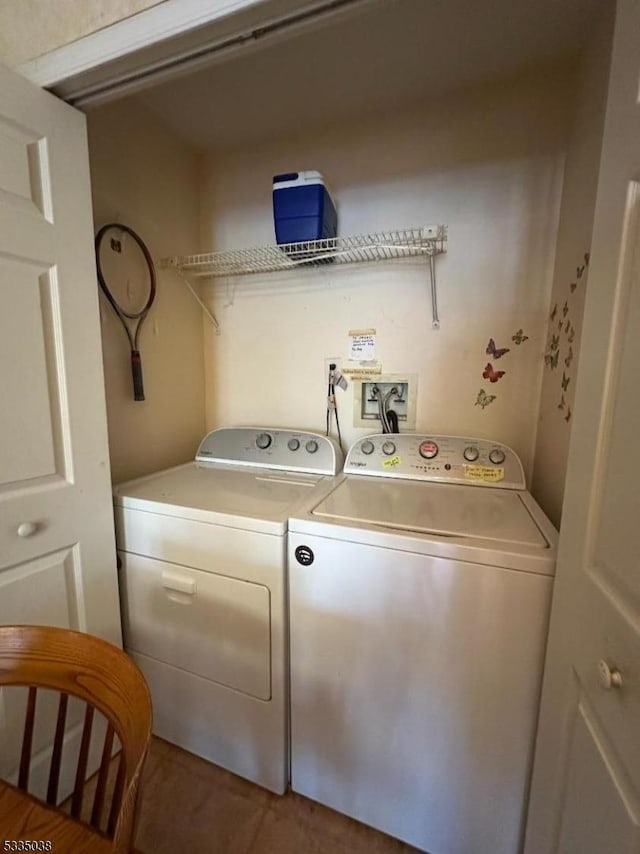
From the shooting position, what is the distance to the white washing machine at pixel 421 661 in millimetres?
915

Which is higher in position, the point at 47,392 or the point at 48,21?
the point at 48,21

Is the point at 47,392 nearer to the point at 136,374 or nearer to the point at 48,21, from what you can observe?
the point at 136,374

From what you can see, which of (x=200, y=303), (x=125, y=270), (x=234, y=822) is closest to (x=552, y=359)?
A: (x=200, y=303)

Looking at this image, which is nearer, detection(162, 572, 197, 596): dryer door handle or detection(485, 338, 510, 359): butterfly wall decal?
detection(162, 572, 197, 596): dryer door handle

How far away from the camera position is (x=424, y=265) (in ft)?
5.18

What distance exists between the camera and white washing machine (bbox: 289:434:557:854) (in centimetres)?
92

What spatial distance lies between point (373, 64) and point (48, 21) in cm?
100

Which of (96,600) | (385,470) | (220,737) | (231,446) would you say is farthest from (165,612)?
(385,470)

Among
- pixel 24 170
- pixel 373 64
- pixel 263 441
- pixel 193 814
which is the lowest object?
pixel 193 814

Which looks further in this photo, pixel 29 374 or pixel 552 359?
pixel 552 359

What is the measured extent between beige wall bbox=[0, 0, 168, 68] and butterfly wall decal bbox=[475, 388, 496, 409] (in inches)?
59.0

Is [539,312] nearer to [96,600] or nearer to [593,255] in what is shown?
[593,255]

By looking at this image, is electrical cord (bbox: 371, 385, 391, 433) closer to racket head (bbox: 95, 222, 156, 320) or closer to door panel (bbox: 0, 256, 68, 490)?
racket head (bbox: 95, 222, 156, 320)

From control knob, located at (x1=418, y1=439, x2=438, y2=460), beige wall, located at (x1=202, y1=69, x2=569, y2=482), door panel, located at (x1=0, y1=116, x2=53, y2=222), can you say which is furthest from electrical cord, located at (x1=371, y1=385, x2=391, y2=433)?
door panel, located at (x1=0, y1=116, x2=53, y2=222)
